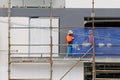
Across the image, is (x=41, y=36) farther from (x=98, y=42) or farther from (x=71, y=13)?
(x=98, y=42)

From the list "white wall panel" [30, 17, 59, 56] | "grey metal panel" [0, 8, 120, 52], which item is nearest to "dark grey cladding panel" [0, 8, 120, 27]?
"grey metal panel" [0, 8, 120, 52]

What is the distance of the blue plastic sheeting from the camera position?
18.5 meters

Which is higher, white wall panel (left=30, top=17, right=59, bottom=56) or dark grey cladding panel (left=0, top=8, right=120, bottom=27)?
dark grey cladding panel (left=0, top=8, right=120, bottom=27)

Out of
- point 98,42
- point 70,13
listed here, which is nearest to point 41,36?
point 70,13

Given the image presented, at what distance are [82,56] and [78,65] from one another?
52 cm

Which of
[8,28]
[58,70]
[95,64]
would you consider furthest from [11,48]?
[95,64]

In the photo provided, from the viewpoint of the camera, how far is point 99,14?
19.0 metres

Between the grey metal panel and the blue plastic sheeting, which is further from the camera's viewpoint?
the grey metal panel

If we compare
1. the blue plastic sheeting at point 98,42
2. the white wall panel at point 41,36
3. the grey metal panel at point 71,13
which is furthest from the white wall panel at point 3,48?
the blue plastic sheeting at point 98,42

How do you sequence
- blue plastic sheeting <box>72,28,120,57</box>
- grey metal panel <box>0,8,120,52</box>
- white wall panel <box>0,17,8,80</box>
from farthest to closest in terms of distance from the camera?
grey metal panel <box>0,8,120,52</box> → white wall panel <box>0,17,8,80</box> → blue plastic sheeting <box>72,28,120,57</box>

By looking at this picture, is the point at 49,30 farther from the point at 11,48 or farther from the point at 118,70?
the point at 118,70

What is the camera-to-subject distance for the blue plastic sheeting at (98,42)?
18469 millimetres

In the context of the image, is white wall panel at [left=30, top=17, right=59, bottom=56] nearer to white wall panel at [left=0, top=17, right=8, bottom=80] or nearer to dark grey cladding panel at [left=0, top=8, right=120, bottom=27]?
dark grey cladding panel at [left=0, top=8, right=120, bottom=27]

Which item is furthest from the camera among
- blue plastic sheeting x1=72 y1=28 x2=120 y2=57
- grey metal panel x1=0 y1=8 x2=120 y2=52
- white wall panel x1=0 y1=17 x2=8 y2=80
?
grey metal panel x1=0 y1=8 x2=120 y2=52
